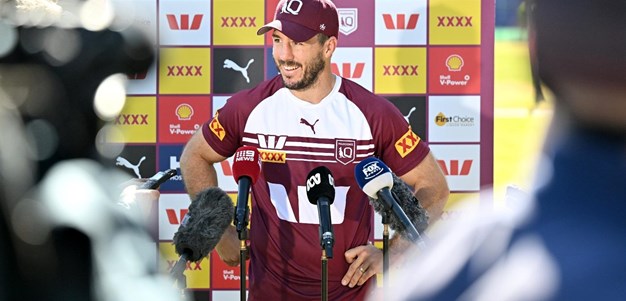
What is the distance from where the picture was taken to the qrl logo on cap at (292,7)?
3.14 m

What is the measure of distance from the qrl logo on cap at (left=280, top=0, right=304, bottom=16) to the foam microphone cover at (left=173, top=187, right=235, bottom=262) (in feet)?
2.74

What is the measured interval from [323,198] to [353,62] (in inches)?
68.8

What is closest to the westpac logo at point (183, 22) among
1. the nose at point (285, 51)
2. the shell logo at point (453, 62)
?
the nose at point (285, 51)

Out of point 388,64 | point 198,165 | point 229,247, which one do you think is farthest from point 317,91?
point 388,64

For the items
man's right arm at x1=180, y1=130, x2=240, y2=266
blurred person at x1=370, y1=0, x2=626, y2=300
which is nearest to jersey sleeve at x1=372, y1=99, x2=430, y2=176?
man's right arm at x1=180, y1=130, x2=240, y2=266

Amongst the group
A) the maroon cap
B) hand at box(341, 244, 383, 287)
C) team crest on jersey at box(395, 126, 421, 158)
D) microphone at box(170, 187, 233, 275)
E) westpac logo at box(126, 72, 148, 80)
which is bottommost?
hand at box(341, 244, 383, 287)

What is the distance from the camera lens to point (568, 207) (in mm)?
544

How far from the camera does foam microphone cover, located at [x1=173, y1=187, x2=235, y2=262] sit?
7.75 feet

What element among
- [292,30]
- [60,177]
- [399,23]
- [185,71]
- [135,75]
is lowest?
[60,177]

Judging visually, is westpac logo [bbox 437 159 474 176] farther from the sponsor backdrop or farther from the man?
the man

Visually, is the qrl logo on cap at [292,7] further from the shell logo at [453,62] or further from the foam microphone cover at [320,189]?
the shell logo at [453,62]

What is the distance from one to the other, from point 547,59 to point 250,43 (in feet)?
11.9

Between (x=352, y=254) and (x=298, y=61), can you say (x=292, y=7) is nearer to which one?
(x=298, y=61)

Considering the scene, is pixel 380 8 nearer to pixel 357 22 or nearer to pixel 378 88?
pixel 357 22
